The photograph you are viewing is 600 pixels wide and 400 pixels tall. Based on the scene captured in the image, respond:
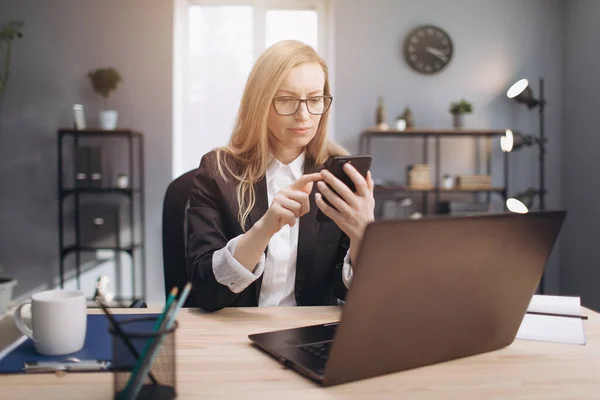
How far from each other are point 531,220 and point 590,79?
3.41 meters

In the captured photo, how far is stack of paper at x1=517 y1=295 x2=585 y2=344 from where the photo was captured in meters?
0.92

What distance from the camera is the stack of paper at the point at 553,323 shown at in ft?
3.01

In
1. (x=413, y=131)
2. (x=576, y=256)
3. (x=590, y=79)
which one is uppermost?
(x=590, y=79)

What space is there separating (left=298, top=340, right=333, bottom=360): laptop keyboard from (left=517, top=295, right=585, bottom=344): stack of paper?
1.17 ft

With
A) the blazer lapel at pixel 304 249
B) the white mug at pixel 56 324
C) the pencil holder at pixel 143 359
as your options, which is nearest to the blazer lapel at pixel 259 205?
the blazer lapel at pixel 304 249

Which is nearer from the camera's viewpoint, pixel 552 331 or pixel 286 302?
pixel 552 331

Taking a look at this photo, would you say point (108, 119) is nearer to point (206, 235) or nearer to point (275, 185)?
point (275, 185)

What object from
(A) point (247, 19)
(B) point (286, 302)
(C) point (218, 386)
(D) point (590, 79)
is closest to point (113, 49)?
(A) point (247, 19)

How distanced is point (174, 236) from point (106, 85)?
2647 mm

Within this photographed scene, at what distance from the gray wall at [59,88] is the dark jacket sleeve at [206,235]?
8.67 feet

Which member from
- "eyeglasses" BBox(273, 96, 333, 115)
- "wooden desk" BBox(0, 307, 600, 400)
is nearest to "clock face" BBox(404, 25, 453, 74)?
"eyeglasses" BBox(273, 96, 333, 115)

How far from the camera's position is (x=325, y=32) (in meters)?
4.10

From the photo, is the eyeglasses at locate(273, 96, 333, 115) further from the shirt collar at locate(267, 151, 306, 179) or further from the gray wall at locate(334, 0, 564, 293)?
the gray wall at locate(334, 0, 564, 293)

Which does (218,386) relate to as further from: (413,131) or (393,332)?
(413,131)
